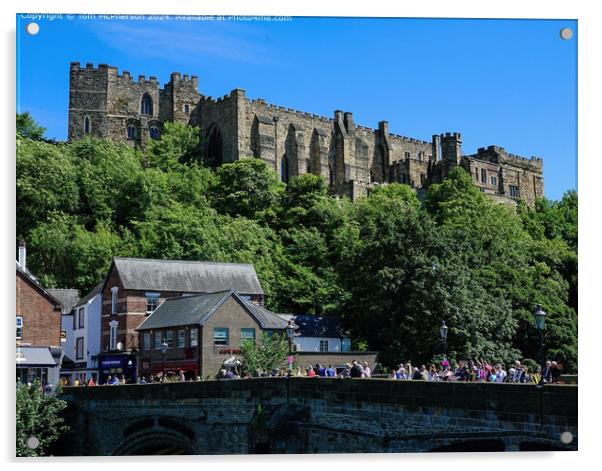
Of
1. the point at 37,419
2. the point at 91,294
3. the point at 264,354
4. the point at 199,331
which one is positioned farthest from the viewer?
the point at 91,294

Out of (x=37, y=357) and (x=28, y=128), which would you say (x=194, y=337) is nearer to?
(x=37, y=357)

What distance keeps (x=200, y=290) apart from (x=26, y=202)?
6.03 metres

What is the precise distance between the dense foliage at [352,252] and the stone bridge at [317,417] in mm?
7294

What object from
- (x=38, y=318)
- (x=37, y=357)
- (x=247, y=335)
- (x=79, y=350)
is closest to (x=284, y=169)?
(x=79, y=350)

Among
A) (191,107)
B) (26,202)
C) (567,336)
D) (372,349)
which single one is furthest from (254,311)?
(191,107)

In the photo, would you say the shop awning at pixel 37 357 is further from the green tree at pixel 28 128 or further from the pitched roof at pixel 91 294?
the pitched roof at pixel 91 294

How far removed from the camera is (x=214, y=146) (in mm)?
58812

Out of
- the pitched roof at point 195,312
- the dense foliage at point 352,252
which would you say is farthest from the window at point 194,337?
the dense foliage at point 352,252

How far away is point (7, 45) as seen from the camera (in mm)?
15688

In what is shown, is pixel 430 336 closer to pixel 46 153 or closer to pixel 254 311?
pixel 254 311

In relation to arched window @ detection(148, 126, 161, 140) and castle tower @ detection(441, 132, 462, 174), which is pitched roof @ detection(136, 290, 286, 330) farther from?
castle tower @ detection(441, 132, 462, 174)

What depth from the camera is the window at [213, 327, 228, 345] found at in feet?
91.6

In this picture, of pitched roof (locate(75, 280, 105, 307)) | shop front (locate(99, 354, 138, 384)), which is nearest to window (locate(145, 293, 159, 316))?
shop front (locate(99, 354, 138, 384))

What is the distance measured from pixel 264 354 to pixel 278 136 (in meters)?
33.9
